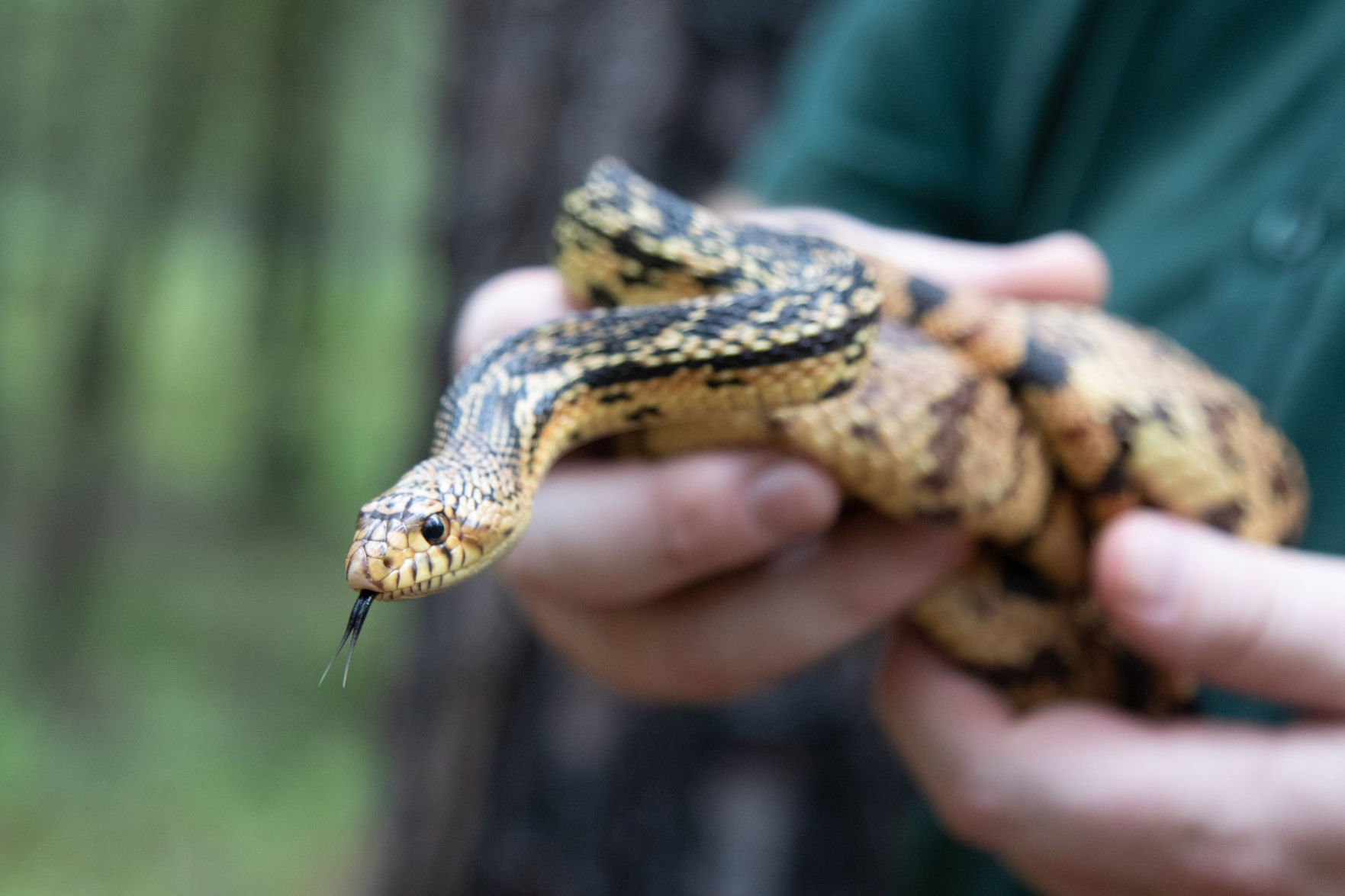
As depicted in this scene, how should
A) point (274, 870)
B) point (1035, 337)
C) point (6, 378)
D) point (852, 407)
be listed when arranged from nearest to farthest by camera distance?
point (852, 407)
point (1035, 337)
point (274, 870)
point (6, 378)

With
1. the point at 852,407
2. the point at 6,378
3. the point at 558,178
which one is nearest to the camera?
the point at 852,407

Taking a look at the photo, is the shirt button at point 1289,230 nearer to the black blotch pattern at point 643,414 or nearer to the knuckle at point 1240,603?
the knuckle at point 1240,603

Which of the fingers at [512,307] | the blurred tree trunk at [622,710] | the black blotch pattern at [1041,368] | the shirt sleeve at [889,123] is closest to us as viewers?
the black blotch pattern at [1041,368]

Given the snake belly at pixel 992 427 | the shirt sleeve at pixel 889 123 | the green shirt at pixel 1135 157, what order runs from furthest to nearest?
the shirt sleeve at pixel 889 123
the green shirt at pixel 1135 157
the snake belly at pixel 992 427

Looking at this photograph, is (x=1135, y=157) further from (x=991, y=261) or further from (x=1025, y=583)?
(x=1025, y=583)

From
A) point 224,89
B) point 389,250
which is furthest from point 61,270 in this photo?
point 389,250

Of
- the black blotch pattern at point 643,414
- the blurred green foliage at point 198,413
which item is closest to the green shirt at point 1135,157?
the black blotch pattern at point 643,414

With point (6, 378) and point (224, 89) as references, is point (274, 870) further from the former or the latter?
point (224, 89)
